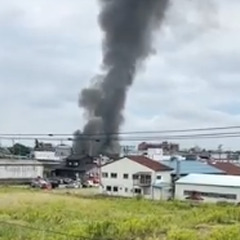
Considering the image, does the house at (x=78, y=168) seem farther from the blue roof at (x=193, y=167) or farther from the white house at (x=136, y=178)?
the blue roof at (x=193, y=167)

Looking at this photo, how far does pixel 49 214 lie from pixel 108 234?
4270mm

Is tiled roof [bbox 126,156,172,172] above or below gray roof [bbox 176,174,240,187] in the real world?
above

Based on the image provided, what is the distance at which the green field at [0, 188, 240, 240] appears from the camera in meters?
11.7

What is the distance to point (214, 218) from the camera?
15938mm

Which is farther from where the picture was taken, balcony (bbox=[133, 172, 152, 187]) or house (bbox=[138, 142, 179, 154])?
house (bbox=[138, 142, 179, 154])

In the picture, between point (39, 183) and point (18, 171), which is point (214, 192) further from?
point (18, 171)

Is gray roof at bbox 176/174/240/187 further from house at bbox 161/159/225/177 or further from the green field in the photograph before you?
the green field

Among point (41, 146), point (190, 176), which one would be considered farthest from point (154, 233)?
point (41, 146)

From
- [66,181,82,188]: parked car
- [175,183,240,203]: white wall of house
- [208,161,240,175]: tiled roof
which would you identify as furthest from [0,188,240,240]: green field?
[208,161,240,175]: tiled roof

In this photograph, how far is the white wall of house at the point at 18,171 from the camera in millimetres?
34356

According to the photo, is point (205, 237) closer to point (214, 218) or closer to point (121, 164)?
point (214, 218)

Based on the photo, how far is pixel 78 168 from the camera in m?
39.6

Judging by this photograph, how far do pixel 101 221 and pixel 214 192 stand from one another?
1270 centimetres

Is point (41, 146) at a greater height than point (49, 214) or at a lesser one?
greater
